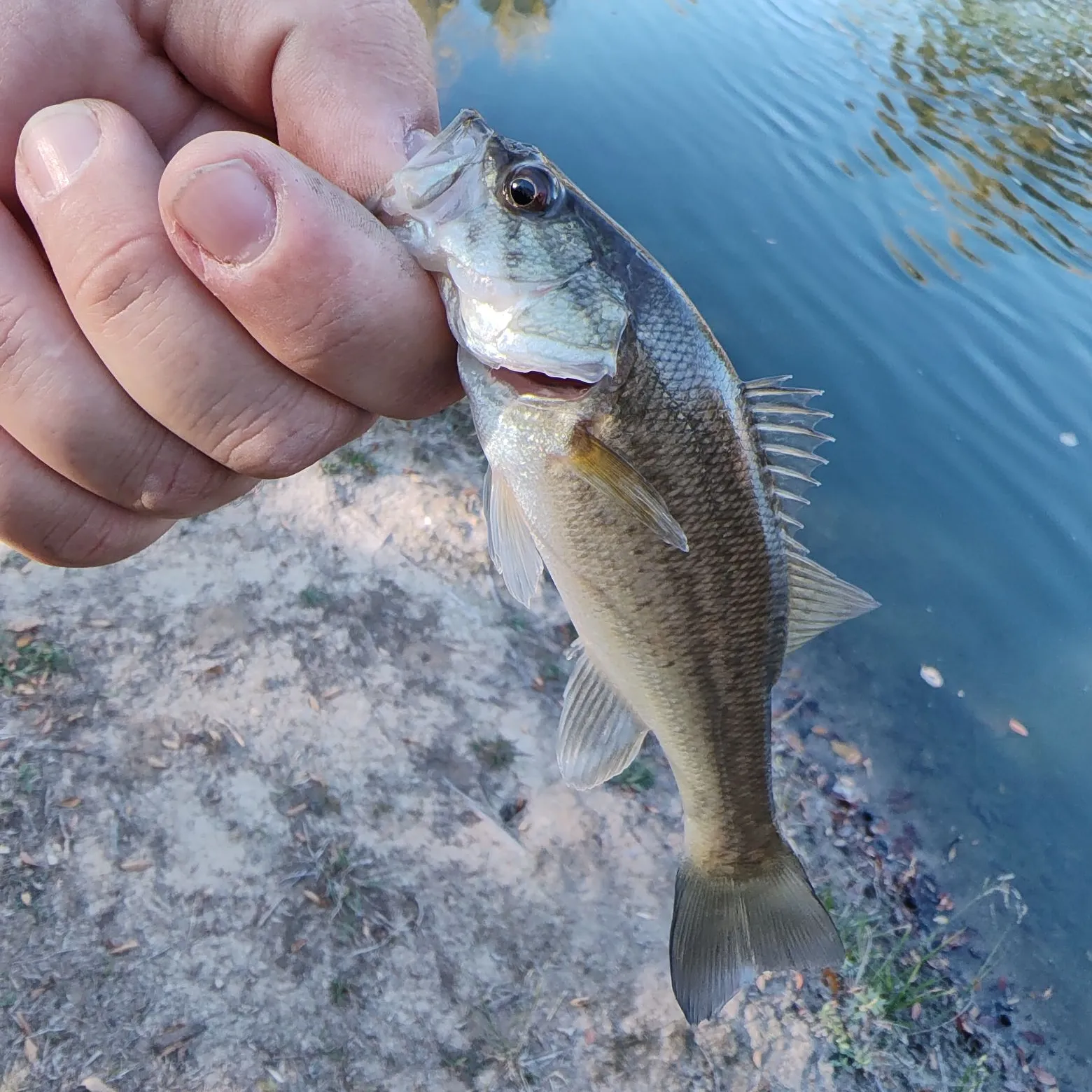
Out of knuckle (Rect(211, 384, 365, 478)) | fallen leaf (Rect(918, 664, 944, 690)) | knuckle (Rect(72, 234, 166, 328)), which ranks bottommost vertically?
fallen leaf (Rect(918, 664, 944, 690))

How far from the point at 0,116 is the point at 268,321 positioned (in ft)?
2.45

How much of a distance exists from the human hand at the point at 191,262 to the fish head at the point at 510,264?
0.26ft

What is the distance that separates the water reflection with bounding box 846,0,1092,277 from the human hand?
29.3 feet

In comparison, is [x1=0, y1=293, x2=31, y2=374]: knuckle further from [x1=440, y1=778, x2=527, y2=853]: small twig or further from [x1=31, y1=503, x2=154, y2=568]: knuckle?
[x1=440, y1=778, x2=527, y2=853]: small twig

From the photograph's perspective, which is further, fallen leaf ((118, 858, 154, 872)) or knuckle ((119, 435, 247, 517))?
fallen leaf ((118, 858, 154, 872))

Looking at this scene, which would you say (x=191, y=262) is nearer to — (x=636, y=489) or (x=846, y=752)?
(x=636, y=489)

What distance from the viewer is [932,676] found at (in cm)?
614

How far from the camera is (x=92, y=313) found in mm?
1646

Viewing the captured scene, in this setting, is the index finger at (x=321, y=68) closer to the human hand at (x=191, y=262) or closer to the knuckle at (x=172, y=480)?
the human hand at (x=191, y=262)

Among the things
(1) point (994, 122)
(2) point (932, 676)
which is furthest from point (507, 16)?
(2) point (932, 676)

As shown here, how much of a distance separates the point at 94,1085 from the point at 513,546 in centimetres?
274

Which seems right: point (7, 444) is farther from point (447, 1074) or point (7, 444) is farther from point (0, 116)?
point (447, 1074)

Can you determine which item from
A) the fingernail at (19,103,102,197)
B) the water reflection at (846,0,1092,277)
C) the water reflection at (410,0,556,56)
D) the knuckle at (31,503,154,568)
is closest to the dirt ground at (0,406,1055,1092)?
the knuckle at (31,503,154,568)

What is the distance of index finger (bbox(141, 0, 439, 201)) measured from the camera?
1.83 meters
